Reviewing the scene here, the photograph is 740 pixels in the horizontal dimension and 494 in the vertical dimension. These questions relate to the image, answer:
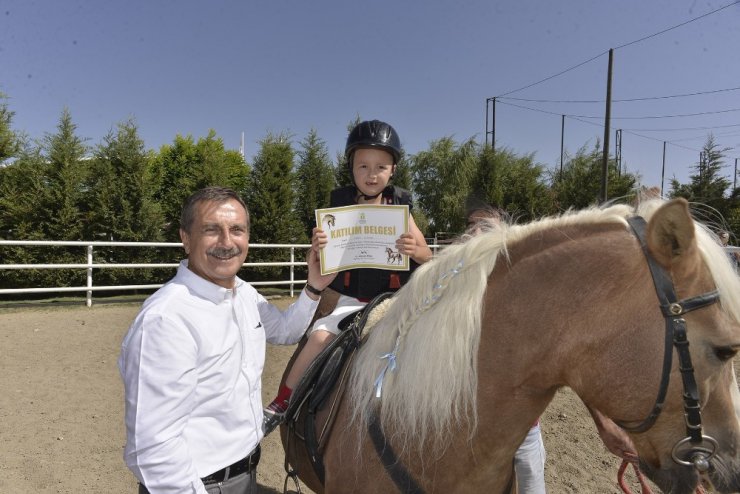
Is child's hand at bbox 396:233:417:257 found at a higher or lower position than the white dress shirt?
higher

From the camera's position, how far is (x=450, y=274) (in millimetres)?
1354

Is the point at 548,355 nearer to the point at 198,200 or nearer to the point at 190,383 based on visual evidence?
the point at 190,383

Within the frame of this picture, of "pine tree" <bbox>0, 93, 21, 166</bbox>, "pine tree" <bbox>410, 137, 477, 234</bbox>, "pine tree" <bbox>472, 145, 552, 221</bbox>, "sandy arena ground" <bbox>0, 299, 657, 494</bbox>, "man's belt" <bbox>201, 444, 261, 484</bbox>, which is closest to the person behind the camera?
"man's belt" <bbox>201, 444, 261, 484</bbox>

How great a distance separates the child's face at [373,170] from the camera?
2400 mm

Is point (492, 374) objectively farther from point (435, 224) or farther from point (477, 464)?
point (435, 224)

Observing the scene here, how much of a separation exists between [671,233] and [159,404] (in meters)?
1.48

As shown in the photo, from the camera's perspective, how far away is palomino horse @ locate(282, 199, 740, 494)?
1063mm

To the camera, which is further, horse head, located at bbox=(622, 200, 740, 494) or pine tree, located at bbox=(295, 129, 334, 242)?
pine tree, located at bbox=(295, 129, 334, 242)

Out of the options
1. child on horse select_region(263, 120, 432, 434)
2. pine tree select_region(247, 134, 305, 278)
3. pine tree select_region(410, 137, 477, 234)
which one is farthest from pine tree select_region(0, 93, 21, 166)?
pine tree select_region(410, 137, 477, 234)

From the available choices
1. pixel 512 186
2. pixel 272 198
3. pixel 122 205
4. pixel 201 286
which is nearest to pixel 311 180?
pixel 272 198

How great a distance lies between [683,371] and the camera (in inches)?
41.1

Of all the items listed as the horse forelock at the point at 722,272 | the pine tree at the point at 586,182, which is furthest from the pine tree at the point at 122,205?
the pine tree at the point at 586,182

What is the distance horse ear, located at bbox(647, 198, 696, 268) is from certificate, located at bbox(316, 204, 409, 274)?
1.04 m

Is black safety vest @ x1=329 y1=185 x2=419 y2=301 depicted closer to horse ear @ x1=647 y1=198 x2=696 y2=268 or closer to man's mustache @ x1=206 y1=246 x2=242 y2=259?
man's mustache @ x1=206 y1=246 x2=242 y2=259
